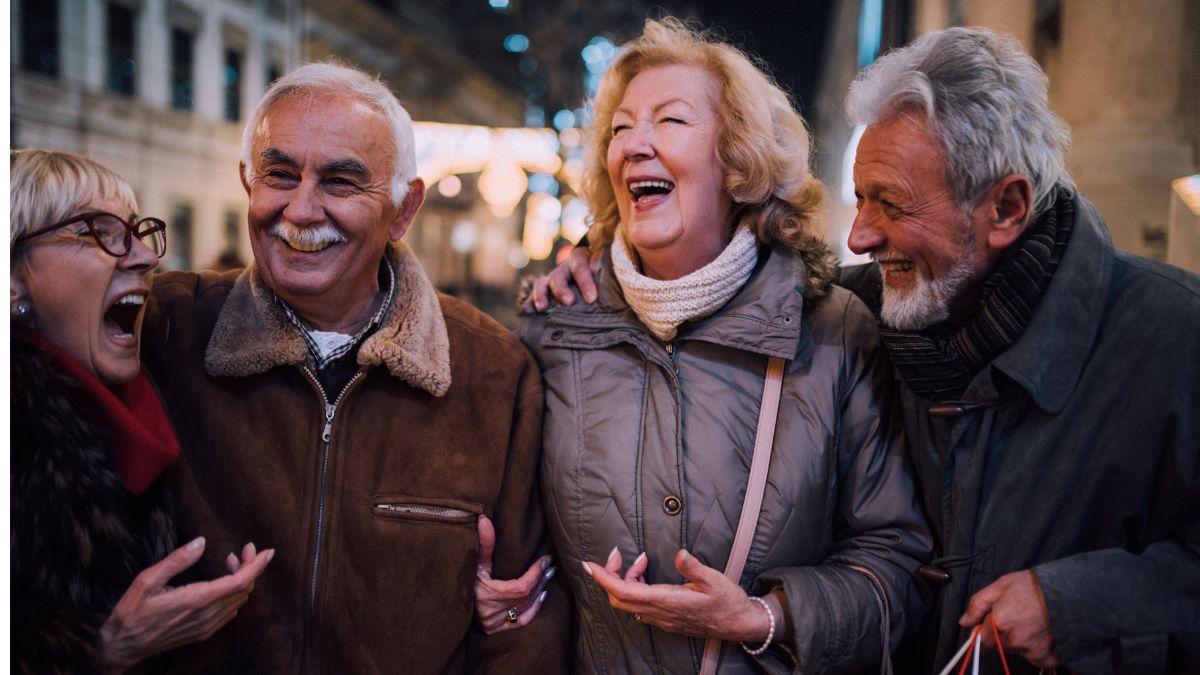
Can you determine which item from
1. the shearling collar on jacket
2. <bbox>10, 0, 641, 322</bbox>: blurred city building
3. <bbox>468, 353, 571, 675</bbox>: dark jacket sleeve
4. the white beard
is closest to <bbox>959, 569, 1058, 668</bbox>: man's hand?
the white beard

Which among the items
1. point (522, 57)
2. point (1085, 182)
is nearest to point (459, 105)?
point (522, 57)

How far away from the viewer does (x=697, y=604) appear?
178 cm

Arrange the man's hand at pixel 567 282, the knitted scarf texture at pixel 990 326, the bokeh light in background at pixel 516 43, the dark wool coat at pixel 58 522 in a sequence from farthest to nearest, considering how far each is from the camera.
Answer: the bokeh light in background at pixel 516 43
the man's hand at pixel 567 282
the knitted scarf texture at pixel 990 326
the dark wool coat at pixel 58 522

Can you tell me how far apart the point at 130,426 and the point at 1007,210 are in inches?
74.9

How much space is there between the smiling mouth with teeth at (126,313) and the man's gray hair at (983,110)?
174 cm

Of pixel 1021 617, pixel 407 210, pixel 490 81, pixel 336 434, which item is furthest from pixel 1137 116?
pixel 490 81

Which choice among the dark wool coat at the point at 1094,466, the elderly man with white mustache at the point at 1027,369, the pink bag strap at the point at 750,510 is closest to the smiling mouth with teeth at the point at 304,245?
the pink bag strap at the point at 750,510

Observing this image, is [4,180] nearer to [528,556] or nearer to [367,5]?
[528,556]

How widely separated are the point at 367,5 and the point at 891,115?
51.3 ft

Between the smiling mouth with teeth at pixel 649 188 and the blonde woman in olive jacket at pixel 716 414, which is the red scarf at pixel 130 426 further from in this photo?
the smiling mouth with teeth at pixel 649 188

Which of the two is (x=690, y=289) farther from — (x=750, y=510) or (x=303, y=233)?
(x=303, y=233)

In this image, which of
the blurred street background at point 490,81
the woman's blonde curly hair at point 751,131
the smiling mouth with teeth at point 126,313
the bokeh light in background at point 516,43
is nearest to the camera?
the smiling mouth with teeth at point 126,313

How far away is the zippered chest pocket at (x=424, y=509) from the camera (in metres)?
2.03

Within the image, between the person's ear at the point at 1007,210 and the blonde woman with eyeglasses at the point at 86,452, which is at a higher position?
the person's ear at the point at 1007,210
